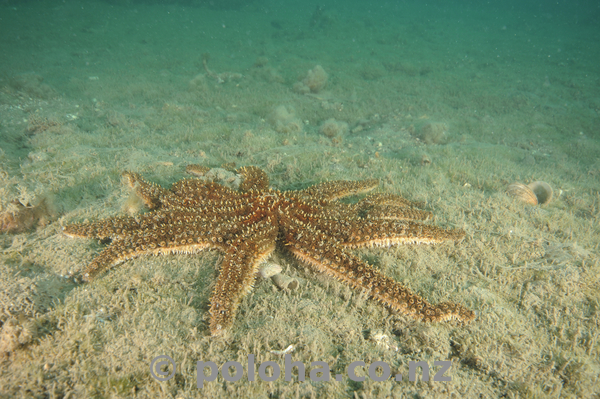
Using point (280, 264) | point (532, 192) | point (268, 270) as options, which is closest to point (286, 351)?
point (268, 270)

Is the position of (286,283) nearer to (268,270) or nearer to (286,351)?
(268,270)

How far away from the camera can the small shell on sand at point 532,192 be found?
5.88 meters

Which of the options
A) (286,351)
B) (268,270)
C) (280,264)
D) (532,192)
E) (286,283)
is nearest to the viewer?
(286,351)

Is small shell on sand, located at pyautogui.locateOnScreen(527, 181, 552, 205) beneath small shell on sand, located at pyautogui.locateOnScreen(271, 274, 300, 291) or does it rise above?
beneath

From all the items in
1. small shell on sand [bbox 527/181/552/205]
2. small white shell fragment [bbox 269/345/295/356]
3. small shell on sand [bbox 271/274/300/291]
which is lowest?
small shell on sand [bbox 527/181/552/205]

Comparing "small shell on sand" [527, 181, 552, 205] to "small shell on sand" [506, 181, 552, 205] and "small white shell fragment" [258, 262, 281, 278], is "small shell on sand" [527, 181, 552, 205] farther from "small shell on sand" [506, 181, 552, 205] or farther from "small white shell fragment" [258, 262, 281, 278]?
"small white shell fragment" [258, 262, 281, 278]

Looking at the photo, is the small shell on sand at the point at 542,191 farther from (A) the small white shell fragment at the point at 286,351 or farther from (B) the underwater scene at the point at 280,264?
(A) the small white shell fragment at the point at 286,351

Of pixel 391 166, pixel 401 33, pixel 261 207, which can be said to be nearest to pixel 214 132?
pixel 391 166

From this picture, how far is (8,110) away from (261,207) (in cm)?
1034

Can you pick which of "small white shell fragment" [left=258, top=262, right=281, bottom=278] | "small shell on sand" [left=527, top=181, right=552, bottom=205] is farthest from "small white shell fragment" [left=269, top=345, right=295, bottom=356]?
"small shell on sand" [left=527, top=181, right=552, bottom=205]

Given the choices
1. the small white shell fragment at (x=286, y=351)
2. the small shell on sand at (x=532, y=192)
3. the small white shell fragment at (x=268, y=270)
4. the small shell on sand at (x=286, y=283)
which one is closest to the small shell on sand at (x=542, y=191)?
the small shell on sand at (x=532, y=192)

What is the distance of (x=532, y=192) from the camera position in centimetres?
604

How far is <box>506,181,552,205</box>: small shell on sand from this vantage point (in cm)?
588

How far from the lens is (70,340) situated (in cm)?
271
